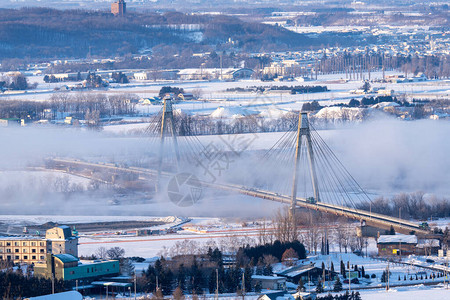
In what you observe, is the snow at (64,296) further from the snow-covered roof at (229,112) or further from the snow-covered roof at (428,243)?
the snow-covered roof at (229,112)

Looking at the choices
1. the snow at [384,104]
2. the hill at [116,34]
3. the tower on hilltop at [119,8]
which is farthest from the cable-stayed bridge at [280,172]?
the tower on hilltop at [119,8]

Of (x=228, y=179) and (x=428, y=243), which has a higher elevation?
(x=228, y=179)

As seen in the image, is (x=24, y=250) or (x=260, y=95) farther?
(x=260, y=95)

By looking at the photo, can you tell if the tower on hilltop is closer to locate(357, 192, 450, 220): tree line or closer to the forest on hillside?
the forest on hillside

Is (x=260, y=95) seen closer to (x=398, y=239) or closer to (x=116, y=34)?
(x=398, y=239)

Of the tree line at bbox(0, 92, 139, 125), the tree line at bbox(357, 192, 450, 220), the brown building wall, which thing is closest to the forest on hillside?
the tree line at bbox(0, 92, 139, 125)

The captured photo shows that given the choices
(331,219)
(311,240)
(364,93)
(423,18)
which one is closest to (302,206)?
(331,219)

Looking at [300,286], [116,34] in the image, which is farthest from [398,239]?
[116,34]
